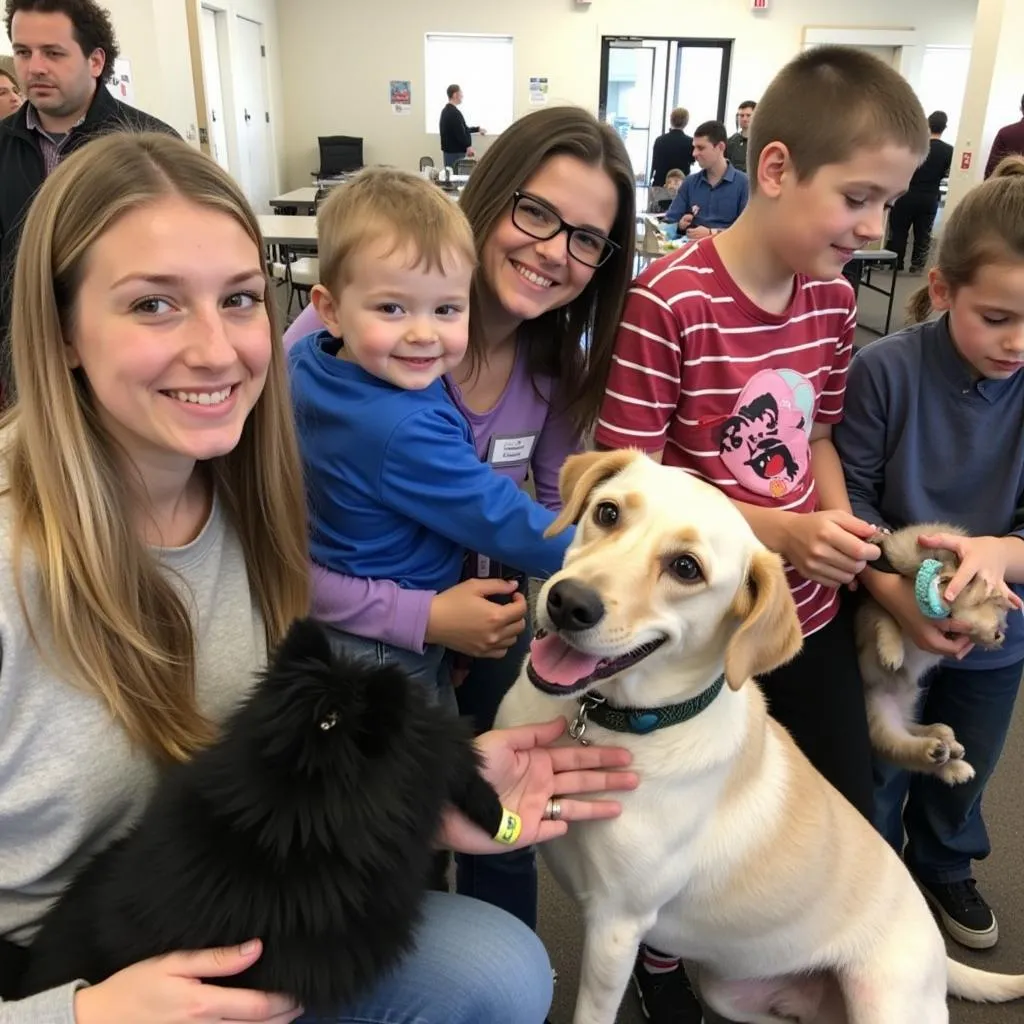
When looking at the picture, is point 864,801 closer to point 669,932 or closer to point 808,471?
point 669,932

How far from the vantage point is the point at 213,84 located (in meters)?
10.6

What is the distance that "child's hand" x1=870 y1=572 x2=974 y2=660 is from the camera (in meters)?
1.62

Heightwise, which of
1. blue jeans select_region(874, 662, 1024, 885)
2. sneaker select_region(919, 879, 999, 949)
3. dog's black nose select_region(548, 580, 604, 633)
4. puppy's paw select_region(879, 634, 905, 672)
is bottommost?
sneaker select_region(919, 879, 999, 949)

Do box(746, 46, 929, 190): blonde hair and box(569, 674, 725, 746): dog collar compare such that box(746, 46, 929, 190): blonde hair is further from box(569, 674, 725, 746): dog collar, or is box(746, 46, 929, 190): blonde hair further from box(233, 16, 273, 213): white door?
box(233, 16, 273, 213): white door

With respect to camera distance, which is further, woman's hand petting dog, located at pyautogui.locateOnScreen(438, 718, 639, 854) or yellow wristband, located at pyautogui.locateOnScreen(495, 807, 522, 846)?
woman's hand petting dog, located at pyautogui.locateOnScreen(438, 718, 639, 854)

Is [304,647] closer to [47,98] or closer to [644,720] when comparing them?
[644,720]

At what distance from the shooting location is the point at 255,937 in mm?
901

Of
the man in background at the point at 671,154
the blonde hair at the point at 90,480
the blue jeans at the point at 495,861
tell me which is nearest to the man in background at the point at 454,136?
the man in background at the point at 671,154

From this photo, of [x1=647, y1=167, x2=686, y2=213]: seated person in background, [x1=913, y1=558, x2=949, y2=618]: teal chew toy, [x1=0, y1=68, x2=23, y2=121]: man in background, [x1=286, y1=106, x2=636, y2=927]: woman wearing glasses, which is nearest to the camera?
[x1=286, y1=106, x2=636, y2=927]: woman wearing glasses

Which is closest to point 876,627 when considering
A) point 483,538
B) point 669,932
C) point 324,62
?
point 669,932

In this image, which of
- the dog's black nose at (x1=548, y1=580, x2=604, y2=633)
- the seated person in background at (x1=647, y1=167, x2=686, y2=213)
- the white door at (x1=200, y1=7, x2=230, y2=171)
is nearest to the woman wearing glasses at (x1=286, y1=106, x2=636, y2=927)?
the dog's black nose at (x1=548, y1=580, x2=604, y2=633)

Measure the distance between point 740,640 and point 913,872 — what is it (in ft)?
4.62

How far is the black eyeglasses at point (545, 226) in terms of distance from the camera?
152 centimetres

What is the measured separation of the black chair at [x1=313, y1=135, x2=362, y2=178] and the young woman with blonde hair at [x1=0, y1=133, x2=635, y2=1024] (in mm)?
12890
